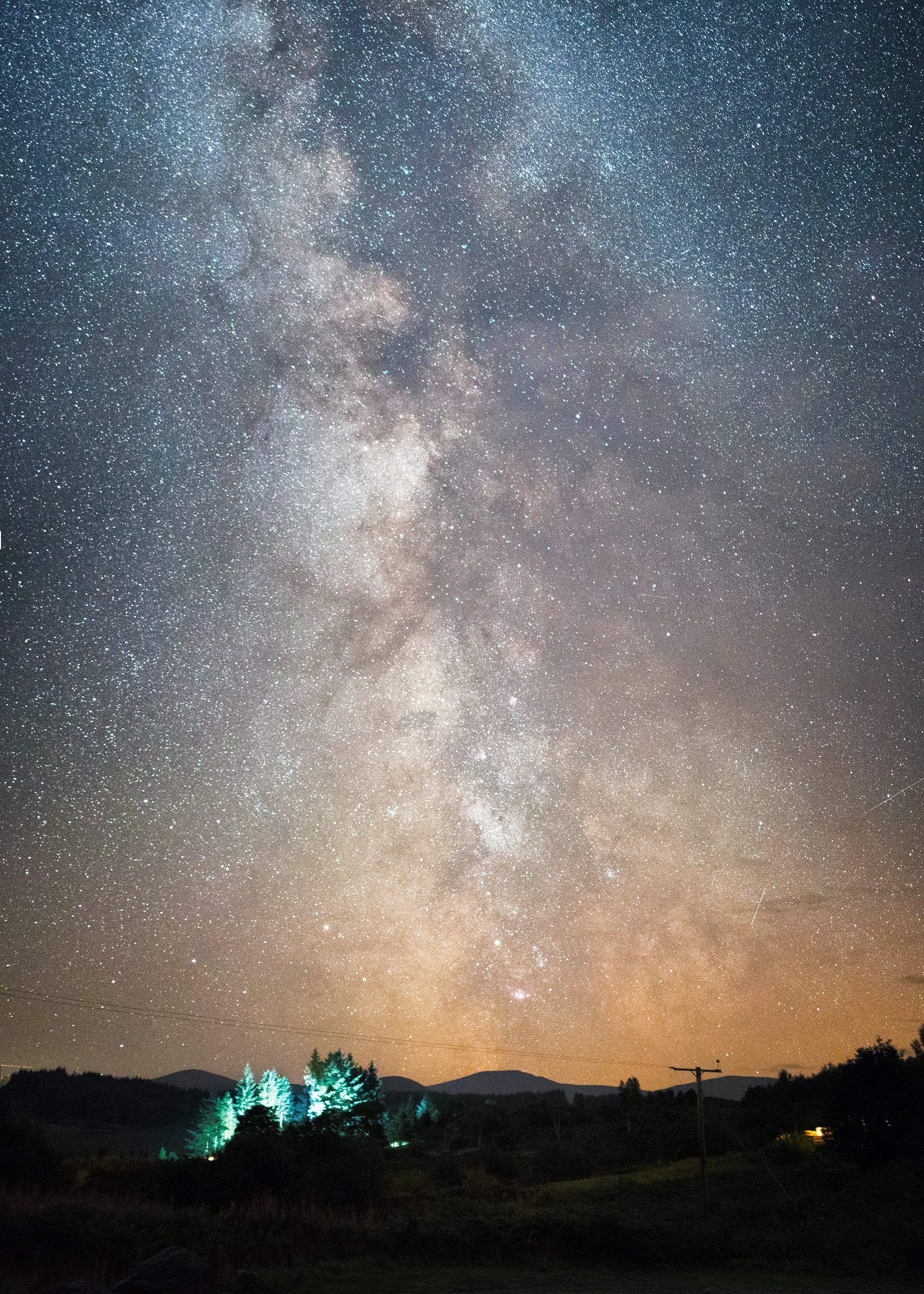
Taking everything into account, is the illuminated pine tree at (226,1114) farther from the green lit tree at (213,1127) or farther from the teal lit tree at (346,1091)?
the teal lit tree at (346,1091)

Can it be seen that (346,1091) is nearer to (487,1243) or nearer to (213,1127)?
(213,1127)

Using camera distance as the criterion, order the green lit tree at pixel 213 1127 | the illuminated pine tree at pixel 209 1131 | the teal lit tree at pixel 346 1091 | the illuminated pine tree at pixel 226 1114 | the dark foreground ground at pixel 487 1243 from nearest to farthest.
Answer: the dark foreground ground at pixel 487 1243 → the teal lit tree at pixel 346 1091 → the illuminated pine tree at pixel 226 1114 → the green lit tree at pixel 213 1127 → the illuminated pine tree at pixel 209 1131

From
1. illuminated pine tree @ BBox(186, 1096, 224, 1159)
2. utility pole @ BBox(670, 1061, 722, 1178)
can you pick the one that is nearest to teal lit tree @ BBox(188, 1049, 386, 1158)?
illuminated pine tree @ BBox(186, 1096, 224, 1159)

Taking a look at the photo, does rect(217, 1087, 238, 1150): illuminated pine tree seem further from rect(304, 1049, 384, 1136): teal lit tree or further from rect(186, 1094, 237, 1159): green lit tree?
rect(304, 1049, 384, 1136): teal lit tree

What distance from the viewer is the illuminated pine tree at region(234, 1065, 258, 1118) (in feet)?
222

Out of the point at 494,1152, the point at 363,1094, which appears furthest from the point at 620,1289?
the point at 363,1094

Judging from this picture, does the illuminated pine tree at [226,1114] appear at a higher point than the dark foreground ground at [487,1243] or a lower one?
lower

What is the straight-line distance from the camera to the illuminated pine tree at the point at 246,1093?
67562 mm

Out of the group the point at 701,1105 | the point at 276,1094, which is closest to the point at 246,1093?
the point at 276,1094

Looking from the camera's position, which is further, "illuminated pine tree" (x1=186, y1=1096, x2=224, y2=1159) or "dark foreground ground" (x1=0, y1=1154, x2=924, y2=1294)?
"illuminated pine tree" (x1=186, y1=1096, x2=224, y2=1159)

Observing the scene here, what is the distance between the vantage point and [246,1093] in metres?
70.4

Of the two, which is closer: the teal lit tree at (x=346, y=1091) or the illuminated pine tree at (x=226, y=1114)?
the teal lit tree at (x=346, y=1091)

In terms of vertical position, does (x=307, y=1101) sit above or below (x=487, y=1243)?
below

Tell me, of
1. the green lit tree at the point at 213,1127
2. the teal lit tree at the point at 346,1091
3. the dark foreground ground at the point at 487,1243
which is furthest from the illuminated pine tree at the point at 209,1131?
the dark foreground ground at the point at 487,1243
